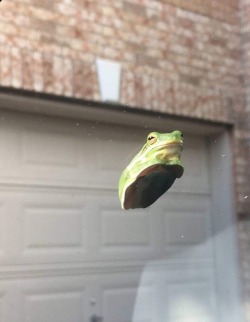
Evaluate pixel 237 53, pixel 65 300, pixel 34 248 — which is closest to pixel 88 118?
pixel 34 248

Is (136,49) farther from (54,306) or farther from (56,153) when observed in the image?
(54,306)

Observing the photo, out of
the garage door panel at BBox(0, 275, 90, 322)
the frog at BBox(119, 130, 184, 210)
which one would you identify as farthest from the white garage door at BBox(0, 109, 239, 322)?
the frog at BBox(119, 130, 184, 210)

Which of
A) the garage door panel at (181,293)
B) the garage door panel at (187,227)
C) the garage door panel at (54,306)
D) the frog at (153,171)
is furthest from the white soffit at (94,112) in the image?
the frog at (153,171)

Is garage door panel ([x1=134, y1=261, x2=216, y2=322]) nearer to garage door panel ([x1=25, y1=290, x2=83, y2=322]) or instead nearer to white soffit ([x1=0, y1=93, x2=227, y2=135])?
garage door panel ([x1=25, y1=290, x2=83, y2=322])

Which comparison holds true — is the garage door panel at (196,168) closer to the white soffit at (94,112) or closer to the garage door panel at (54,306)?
the white soffit at (94,112)

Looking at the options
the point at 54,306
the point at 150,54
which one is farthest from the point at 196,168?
the point at 54,306
